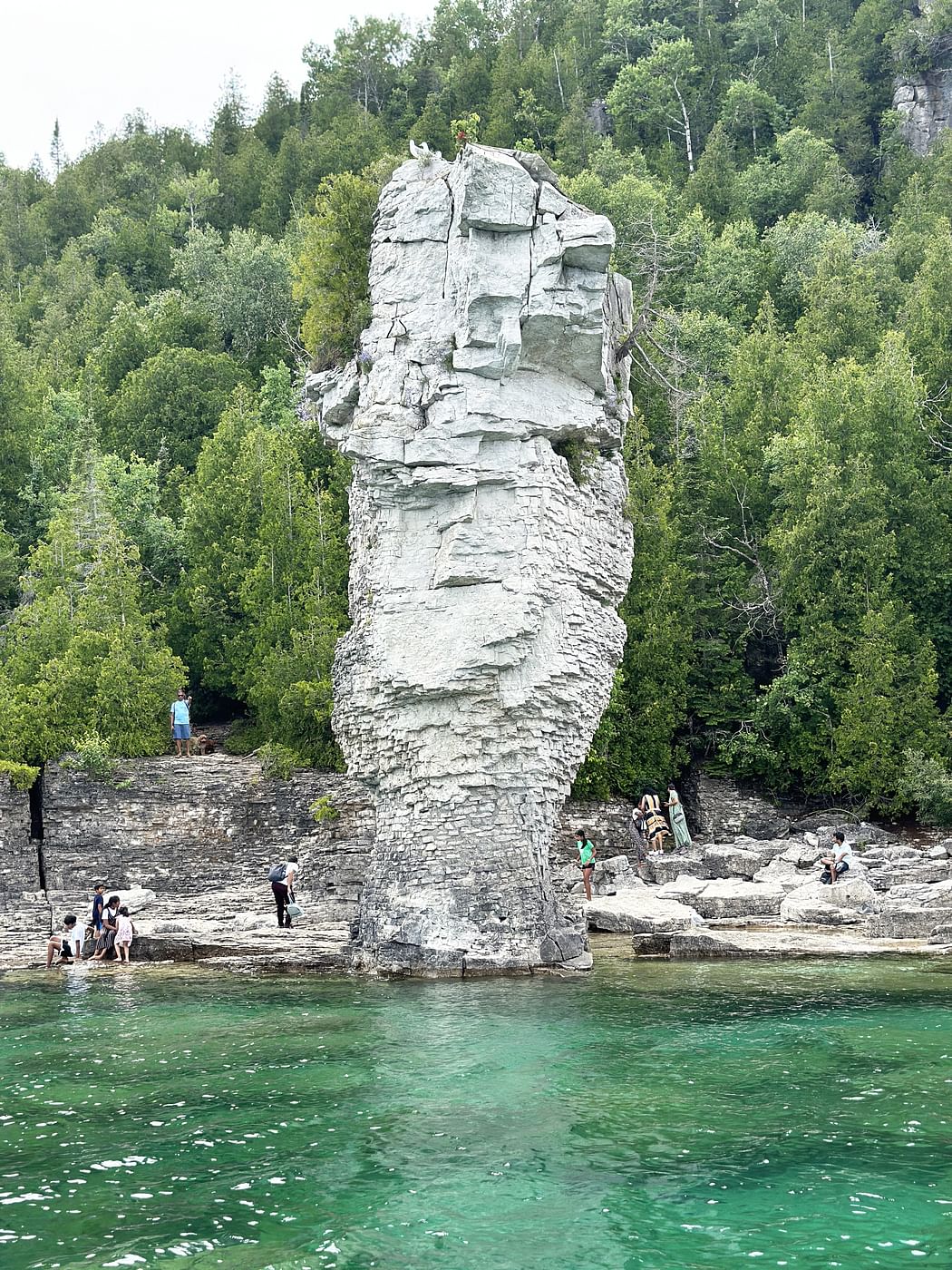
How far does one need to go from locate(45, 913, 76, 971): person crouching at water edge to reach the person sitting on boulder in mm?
12560

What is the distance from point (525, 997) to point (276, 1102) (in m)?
4.92

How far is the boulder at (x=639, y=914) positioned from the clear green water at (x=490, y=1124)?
3003 millimetres

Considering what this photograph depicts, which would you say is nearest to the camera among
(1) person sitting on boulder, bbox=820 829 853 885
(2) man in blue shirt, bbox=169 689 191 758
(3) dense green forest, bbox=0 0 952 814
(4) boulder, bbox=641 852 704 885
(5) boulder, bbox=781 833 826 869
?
(1) person sitting on boulder, bbox=820 829 853 885

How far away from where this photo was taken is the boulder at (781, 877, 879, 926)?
2108 centimetres

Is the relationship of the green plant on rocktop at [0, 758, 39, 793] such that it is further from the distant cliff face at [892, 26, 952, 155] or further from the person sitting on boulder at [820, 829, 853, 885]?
the distant cliff face at [892, 26, 952, 155]

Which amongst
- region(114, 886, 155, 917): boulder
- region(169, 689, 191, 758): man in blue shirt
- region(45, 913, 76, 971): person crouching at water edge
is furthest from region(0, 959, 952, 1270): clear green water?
region(169, 689, 191, 758): man in blue shirt

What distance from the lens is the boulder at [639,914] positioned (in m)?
20.8

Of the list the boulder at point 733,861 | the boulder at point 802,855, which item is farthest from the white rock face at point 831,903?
the boulder at point 733,861

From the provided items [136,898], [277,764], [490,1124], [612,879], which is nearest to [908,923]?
[612,879]

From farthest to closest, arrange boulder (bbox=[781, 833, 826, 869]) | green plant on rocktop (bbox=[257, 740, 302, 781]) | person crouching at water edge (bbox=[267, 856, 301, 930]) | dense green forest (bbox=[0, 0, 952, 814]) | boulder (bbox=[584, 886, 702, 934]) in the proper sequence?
dense green forest (bbox=[0, 0, 952, 814]), green plant on rocktop (bbox=[257, 740, 302, 781]), boulder (bbox=[781, 833, 826, 869]), person crouching at water edge (bbox=[267, 856, 301, 930]), boulder (bbox=[584, 886, 702, 934])

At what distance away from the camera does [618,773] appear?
2884cm

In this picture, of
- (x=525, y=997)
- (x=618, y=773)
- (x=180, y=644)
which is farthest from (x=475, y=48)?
(x=525, y=997)

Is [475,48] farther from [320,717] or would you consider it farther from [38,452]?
[320,717]

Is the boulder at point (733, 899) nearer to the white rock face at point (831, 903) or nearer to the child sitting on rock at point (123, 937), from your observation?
the white rock face at point (831, 903)
